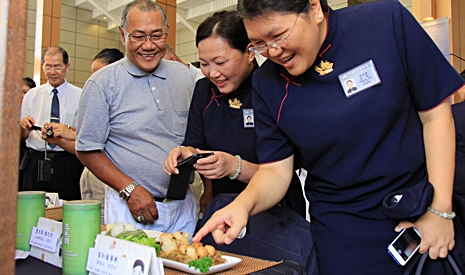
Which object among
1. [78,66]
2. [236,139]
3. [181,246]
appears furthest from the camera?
[78,66]

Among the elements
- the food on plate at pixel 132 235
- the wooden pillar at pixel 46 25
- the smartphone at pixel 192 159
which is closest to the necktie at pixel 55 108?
the smartphone at pixel 192 159

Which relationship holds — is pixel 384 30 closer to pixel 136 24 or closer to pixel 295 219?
pixel 295 219

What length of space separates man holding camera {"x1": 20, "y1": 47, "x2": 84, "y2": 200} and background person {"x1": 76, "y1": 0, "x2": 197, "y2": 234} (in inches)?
63.2

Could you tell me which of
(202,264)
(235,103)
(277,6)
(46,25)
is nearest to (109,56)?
(235,103)

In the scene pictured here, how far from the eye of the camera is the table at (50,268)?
3.02ft

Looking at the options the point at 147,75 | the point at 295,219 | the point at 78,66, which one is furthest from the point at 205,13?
the point at 295,219

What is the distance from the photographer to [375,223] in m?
1.11

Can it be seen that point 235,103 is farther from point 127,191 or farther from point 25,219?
point 25,219

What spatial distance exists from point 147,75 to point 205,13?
9.07 m

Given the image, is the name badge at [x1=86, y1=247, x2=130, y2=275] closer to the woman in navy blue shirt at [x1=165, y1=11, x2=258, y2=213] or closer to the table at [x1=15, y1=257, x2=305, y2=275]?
the table at [x1=15, y1=257, x2=305, y2=275]

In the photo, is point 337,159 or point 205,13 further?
point 205,13

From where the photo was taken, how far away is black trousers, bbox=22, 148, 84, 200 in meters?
3.46

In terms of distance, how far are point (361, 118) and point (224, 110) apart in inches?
27.7

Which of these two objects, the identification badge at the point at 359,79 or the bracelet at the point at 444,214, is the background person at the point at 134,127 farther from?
the bracelet at the point at 444,214
